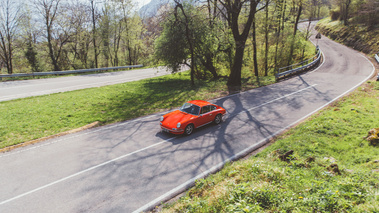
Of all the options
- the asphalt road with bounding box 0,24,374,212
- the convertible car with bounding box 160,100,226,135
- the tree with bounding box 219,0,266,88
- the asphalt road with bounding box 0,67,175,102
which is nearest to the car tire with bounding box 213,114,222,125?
the convertible car with bounding box 160,100,226,135

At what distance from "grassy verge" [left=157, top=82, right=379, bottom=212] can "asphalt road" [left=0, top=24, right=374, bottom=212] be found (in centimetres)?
115

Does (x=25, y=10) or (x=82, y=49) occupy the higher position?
(x=25, y=10)

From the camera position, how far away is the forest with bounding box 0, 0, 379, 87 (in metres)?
20.7

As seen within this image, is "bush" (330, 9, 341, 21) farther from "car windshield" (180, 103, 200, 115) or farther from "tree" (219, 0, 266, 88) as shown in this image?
"car windshield" (180, 103, 200, 115)

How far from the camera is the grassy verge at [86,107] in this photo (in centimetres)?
1053

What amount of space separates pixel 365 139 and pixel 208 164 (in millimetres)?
6402

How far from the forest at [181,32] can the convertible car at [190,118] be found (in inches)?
372

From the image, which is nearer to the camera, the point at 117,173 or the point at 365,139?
the point at 117,173

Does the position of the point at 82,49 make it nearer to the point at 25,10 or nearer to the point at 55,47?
the point at 55,47

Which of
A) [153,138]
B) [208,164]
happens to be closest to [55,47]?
[153,138]

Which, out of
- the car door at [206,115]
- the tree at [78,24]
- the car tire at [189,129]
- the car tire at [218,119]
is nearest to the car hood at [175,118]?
the car tire at [189,129]

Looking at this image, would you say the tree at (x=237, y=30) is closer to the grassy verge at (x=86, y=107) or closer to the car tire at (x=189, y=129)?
the grassy verge at (x=86, y=107)

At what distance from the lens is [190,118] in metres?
10.4

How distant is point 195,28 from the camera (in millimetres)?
20922
